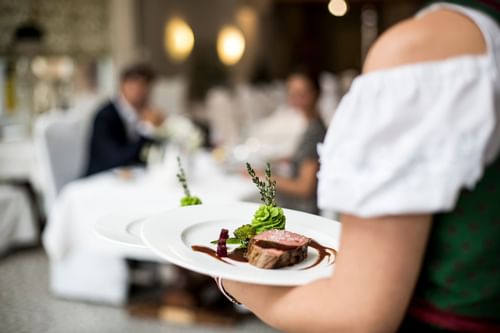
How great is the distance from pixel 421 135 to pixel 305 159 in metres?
1.15

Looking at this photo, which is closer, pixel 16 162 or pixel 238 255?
pixel 238 255

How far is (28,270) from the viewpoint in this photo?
154 inches

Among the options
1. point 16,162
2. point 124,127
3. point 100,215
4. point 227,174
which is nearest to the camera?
point 100,215

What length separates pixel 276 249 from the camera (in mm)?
688

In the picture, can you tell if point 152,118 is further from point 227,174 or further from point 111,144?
point 227,174

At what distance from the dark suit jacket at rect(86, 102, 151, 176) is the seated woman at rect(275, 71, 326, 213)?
90 centimetres

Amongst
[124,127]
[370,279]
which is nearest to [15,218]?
[124,127]

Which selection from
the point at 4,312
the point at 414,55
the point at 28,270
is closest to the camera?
the point at 414,55

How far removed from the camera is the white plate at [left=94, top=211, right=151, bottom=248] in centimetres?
72

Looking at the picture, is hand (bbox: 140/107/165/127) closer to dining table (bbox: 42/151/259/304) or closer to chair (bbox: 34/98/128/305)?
dining table (bbox: 42/151/259/304)

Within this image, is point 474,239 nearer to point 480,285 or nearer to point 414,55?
point 480,285

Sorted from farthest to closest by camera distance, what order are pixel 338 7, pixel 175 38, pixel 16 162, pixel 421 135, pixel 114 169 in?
pixel 175 38 < pixel 16 162 < pixel 114 169 < pixel 338 7 < pixel 421 135

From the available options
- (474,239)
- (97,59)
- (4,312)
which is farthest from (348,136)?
(97,59)

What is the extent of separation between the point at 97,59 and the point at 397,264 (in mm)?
6289
